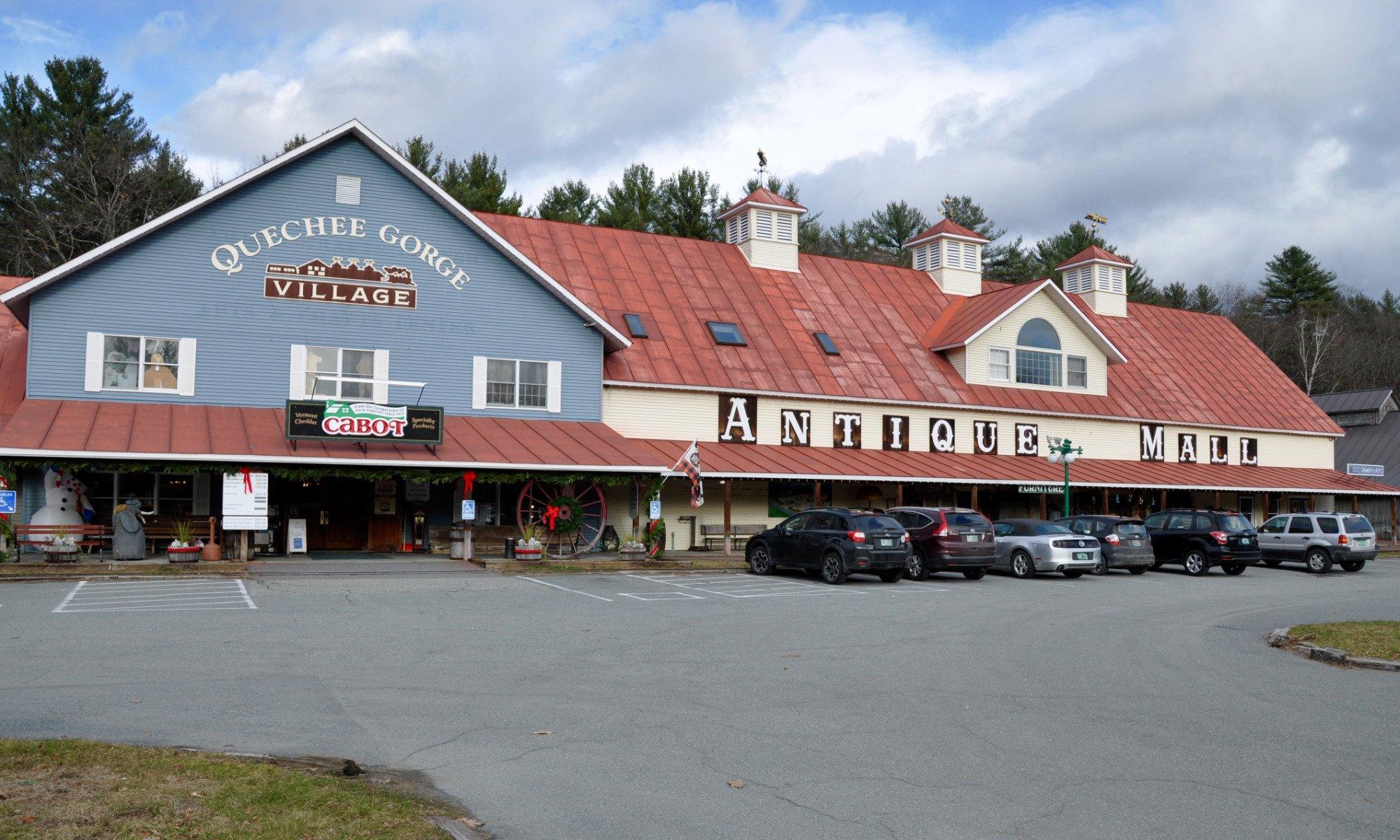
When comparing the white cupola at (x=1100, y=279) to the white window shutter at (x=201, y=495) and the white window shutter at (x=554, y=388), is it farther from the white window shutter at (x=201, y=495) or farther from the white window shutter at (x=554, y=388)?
the white window shutter at (x=201, y=495)

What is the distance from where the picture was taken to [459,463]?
87.4ft

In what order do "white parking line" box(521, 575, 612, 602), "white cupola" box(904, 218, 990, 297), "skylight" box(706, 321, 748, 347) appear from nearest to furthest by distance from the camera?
1. "white parking line" box(521, 575, 612, 602)
2. "skylight" box(706, 321, 748, 347)
3. "white cupola" box(904, 218, 990, 297)

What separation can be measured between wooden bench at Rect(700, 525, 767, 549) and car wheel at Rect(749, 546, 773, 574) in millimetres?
5795

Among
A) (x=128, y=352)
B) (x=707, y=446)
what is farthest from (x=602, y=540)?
(x=128, y=352)

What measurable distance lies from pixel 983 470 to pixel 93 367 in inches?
974

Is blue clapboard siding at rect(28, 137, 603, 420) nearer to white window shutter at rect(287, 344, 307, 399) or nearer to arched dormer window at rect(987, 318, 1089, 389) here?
white window shutter at rect(287, 344, 307, 399)

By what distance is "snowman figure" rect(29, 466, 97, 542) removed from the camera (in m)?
25.1

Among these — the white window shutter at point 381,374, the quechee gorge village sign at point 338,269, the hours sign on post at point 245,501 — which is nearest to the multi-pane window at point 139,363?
the quechee gorge village sign at point 338,269

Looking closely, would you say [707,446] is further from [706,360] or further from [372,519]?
[372,519]

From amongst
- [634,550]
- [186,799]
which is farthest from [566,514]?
[186,799]

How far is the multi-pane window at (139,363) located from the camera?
87.8ft

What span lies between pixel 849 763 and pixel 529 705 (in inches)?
128

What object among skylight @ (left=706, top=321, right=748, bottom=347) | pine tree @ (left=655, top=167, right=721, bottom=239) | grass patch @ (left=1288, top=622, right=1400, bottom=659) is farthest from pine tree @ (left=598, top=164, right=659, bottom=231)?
grass patch @ (left=1288, top=622, right=1400, bottom=659)

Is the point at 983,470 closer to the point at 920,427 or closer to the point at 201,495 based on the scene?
the point at 920,427
